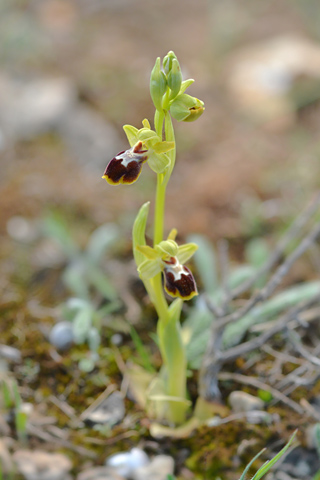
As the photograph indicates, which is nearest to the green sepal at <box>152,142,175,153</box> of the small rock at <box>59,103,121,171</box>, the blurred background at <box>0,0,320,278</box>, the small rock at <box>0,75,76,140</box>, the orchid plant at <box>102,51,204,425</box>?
the orchid plant at <box>102,51,204,425</box>

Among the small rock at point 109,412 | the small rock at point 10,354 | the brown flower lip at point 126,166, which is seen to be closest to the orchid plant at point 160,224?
the brown flower lip at point 126,166

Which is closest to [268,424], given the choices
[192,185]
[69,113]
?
[192,185]

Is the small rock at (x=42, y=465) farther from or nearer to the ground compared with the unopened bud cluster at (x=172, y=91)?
nearer to the ground

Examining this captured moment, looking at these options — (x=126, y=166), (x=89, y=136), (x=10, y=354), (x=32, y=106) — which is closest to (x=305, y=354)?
(x=126, y=166)

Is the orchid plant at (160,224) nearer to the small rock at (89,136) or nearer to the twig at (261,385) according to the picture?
the twig at (261,385)

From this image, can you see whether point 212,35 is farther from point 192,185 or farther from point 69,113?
point 192,185
